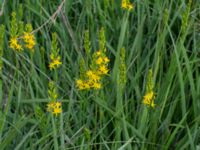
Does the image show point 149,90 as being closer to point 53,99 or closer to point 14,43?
point 53,99

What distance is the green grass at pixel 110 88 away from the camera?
170cm

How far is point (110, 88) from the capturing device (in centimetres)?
195

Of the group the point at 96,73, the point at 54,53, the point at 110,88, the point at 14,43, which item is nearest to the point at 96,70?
the point at 96,73

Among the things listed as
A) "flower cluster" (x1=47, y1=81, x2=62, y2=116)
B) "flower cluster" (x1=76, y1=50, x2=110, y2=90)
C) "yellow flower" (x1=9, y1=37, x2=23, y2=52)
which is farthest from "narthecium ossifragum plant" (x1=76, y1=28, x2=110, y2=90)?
"yellow flower" (x1=9, y1=37, x2=23, y2=52)

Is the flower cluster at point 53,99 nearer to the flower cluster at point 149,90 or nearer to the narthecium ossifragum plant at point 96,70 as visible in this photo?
the narthecium ossifragum plant at point 96,70

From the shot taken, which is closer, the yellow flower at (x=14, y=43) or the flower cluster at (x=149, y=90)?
the flower cluster at (x=149, y=90)

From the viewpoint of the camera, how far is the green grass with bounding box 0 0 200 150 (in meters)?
1.70

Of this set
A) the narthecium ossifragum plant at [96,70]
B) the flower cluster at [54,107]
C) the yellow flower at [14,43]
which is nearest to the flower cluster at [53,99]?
the flower cluster at [54,107]

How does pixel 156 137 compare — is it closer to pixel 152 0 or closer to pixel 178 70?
pixel 178 70

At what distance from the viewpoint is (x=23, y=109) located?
1913mm

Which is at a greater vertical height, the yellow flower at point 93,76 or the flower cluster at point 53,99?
the yellow flower at point 93,76

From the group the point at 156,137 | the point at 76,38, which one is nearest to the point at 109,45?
the point at 76,38

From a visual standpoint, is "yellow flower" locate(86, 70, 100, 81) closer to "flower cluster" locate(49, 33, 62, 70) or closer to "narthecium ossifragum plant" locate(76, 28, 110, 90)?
"narthecium ossifragum plant" locate(76, 28, 110, 90)

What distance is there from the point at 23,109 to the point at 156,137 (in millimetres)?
531
